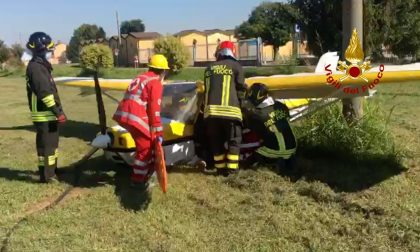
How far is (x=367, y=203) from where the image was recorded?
5609 millimetres

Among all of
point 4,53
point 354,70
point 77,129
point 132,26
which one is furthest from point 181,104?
point 132,26

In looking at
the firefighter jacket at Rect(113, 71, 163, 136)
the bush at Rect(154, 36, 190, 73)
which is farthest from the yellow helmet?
the bush at Rect(154, 36, 190, 73)

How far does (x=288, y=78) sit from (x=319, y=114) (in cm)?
112

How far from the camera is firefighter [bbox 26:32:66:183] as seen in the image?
6742mm

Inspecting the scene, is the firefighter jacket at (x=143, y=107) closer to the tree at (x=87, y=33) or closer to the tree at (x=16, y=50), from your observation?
the tree at (x=16, y=50)

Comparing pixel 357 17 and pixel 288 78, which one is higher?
pixel 357 17

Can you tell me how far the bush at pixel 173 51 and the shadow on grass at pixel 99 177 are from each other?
2306cm

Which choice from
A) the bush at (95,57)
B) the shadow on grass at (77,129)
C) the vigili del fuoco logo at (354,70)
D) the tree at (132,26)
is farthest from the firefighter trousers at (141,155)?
the tree at (132,26)

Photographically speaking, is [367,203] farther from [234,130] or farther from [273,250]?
[234,130]

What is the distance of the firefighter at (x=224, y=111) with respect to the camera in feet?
22.2

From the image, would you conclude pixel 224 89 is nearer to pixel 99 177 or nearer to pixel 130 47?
pixel 99 177

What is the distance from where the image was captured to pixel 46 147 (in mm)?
6941

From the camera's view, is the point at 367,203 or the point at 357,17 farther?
the point at 357,17

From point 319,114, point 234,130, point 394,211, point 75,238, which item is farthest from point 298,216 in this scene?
point 319,114
